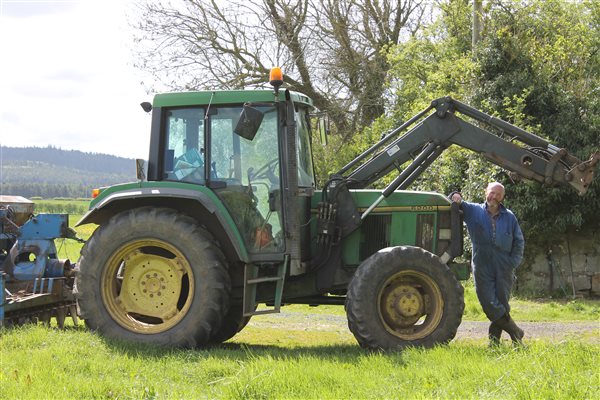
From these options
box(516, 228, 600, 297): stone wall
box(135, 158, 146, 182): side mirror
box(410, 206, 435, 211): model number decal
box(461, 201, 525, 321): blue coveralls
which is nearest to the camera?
box(461, 201, 525, 321): blue coveralls

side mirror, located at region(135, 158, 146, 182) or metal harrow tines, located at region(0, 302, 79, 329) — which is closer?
side mirror, located at region(135, 158, 146, 182)

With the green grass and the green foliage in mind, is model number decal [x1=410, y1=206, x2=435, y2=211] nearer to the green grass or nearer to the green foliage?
the green grass

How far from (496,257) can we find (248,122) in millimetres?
2868

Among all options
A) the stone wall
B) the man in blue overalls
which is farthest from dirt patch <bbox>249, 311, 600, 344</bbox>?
the stone wall

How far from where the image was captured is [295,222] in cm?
761

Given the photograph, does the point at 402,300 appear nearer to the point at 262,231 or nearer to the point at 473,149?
the point at 262,231

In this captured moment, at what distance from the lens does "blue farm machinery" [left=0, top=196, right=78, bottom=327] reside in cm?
874

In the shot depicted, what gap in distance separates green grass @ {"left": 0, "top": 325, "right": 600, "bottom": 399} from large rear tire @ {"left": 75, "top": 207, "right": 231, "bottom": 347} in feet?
0.96

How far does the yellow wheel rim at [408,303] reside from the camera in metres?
7.42

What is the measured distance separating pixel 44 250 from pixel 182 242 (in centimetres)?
261

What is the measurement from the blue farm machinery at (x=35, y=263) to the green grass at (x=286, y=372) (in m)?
1.46

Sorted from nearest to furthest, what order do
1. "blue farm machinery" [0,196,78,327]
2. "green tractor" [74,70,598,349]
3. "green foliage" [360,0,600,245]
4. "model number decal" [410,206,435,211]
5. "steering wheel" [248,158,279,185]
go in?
"green tractor" [74,70,598,349], "steering wheel" [248,158,279,185], "model number decal" [410,206,435,211], "blue farm machinery" [0,196,78,327], "green foliage" [360,0,600,245]

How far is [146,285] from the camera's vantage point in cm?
765

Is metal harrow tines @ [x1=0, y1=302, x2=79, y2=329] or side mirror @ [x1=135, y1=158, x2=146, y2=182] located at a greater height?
side mirror @ [x1=135, y1=158, x2=146, y2=182]
